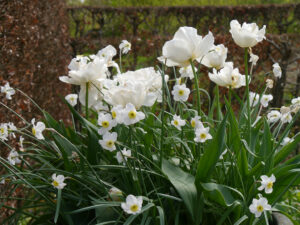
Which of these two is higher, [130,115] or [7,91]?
[130,115]

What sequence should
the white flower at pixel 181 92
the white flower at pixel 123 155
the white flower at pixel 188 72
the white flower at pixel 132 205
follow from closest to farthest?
the white flower at pixel 132 205
the white flower at pixel 123 155
the white flower at pixel 181 92
the white flower at pixel 188 72

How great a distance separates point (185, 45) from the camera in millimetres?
1431

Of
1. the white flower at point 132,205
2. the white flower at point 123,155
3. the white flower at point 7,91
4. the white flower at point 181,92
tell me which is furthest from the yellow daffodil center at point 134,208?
the white flower at point 7,91

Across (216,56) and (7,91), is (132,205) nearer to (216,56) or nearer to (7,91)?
(216,56)

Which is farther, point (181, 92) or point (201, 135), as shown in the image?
point (181, 92)

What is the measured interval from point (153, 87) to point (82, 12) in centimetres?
520

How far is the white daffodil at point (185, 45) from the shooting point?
1.42 metres

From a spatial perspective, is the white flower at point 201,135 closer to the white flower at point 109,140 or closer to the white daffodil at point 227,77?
the white flower at point 109,140

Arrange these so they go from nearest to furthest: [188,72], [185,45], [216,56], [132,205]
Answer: [132,205], [185,45], [216,56], [188,72]

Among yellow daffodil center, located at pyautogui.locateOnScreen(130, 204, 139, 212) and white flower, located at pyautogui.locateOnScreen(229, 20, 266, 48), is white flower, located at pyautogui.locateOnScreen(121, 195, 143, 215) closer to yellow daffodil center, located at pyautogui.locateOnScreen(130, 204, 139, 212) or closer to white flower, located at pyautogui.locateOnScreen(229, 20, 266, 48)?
yellow daffodil center, located at pyautogui.locateOnScreen(130, 204, 139, 212)

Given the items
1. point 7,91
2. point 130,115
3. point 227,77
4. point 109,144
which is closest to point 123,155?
point 109,144

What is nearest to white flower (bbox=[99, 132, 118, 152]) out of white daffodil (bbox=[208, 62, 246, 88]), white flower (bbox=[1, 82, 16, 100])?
white daffodil (bbox=[208, 62, 246, 88])

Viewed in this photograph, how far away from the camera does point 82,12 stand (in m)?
6.55

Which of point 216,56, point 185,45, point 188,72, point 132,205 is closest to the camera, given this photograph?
point 132,205
